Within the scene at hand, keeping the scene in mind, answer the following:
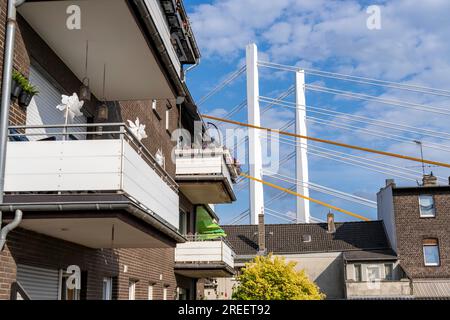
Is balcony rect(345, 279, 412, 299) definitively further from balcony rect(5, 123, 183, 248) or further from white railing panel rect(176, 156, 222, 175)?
balcony rect(5, 123, 183, 248)

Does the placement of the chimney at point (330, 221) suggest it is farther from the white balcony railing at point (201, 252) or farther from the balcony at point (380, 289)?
the white balcony railing at point (201, 252)

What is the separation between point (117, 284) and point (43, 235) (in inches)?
166

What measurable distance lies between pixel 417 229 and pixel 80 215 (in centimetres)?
3625

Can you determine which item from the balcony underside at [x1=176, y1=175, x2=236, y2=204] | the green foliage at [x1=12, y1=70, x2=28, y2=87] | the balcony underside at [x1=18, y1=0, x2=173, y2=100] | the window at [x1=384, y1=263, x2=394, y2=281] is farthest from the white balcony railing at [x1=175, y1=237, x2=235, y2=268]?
the window at [x1=384, y1=263, x2=394, y2=281]

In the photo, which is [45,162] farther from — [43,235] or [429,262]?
[429,262]

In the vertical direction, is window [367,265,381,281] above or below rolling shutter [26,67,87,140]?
below

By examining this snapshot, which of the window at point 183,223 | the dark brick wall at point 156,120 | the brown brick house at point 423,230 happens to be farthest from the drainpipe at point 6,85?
the brown brick house at point 423,230

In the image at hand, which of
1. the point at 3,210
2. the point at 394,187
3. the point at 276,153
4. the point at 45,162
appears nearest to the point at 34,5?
the point at 45,162

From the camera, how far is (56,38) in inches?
372

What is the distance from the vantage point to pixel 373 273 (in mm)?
41062

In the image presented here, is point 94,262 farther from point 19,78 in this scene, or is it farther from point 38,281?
point 19,78

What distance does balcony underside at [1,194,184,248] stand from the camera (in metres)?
7.58

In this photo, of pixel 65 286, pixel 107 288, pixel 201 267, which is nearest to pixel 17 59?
pixel 65 286

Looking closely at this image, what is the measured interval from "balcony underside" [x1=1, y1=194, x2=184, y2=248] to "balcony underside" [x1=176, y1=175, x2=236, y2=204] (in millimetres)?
9619
